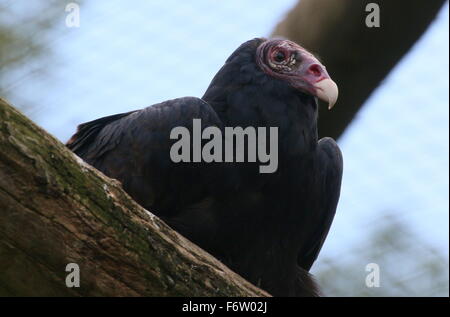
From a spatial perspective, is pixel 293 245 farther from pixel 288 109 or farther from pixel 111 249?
pixel 111 249

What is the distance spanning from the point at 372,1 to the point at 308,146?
172 cm

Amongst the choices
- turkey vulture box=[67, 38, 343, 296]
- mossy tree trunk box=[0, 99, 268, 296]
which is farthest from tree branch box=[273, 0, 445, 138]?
mossy tree trunk box=[0, 99, 268, 296]

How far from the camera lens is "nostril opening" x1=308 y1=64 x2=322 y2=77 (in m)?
6.07

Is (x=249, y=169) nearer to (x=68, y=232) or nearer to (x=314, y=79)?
(x=314, y=79)

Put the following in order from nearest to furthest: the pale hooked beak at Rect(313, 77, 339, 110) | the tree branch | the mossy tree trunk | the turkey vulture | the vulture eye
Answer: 1. the mossy tree trunk
2. the tree branch
3. the pale hooked beak at Rect(313, 77, 339, 110)
4. the turkey vulture
5. the vulture eye

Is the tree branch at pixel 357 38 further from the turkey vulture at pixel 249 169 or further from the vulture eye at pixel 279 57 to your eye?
the vulture eye at pixel 279 57

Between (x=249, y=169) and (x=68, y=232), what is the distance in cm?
217

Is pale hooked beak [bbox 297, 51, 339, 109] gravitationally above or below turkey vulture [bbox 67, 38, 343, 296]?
above

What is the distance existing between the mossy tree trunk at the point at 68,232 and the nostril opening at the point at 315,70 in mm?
2146

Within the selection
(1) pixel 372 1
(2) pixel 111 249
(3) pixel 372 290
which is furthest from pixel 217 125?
(3) pixel 372 290

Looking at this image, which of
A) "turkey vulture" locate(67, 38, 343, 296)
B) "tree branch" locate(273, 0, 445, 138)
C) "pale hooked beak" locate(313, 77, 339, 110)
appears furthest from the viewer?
"turkey vulture" locate(67, 38, 343, 296)

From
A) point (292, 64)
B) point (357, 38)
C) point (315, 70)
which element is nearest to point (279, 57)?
point (292, 64)

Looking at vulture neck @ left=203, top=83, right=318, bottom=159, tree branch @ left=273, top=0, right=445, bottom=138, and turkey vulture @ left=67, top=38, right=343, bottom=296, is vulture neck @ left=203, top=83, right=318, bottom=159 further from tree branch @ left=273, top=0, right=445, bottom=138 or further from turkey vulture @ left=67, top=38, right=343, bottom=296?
tree branch @ left=273, top=0, right=445, bottom=138

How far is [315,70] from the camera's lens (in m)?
6.15
